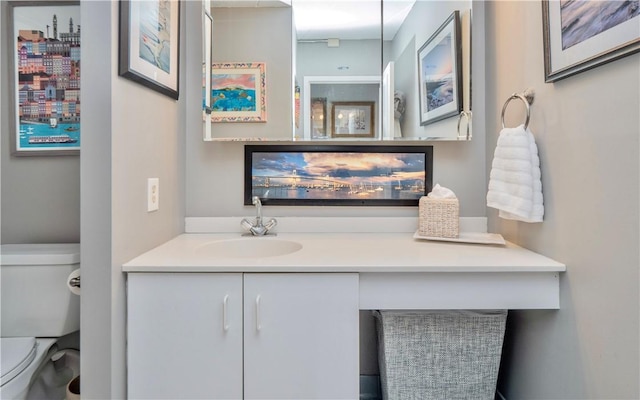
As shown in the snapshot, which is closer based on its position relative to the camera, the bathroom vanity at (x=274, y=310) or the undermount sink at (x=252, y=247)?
the bathroom vanity at (x=274, y=310)

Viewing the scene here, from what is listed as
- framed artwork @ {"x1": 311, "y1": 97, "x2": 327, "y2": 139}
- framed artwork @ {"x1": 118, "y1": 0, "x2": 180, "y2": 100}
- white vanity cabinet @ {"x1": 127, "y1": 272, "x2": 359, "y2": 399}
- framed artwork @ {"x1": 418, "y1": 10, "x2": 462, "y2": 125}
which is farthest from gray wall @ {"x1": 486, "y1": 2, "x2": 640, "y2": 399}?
framed artwork @ {"x1": 118, "y1": 0, "x2": 180, "y2": 100}

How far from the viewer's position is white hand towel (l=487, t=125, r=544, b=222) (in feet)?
3.83

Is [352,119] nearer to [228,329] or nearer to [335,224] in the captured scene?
[335,224]

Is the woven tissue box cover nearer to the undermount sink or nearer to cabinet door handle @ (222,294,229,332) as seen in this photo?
the undermount sink

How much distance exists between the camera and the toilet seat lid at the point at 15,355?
1098 millimetres

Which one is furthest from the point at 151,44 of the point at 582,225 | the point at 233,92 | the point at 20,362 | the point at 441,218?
the point at 582,225

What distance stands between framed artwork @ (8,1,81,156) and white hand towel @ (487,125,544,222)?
67.1 inches

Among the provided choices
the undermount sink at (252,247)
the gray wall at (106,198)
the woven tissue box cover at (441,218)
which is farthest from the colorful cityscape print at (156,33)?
the woven tissue box cover at (441,218)

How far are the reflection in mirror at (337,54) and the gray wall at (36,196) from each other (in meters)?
1.02

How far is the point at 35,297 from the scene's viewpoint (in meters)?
1.27

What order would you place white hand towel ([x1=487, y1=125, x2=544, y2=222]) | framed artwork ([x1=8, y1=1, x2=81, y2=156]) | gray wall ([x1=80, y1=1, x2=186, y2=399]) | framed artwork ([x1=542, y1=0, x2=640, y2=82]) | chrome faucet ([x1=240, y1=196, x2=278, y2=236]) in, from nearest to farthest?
framed artwork ([x1=542, y1=0, x2=640, y2=82]) → gray wall ([x1=80, y1=1, x2=186, y2=399]) → white hand towel ([x1=487, y1=125, x2=544, y2=222]) → framed artwork ([x1=8, y1=1, x2=81, y2=156]) → chrome faucet ([x1=240, y1=196, x2=278, y2=236])

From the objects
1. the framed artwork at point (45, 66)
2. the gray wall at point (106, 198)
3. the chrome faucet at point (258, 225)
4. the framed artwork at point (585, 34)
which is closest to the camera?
the framed artwork at point (585, 34)

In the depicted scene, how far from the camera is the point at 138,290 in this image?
3.52 ft

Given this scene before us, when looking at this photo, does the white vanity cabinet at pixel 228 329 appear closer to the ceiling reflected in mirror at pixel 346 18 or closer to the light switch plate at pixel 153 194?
the light switch plate at pixel 153 194
